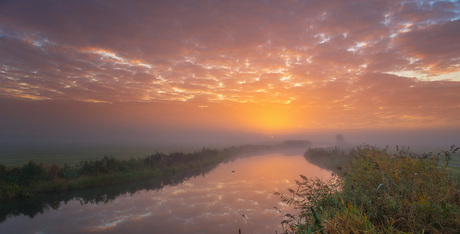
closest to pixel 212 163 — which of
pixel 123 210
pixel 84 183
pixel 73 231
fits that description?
pixel 84 183

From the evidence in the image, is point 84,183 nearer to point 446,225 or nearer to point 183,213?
point 183,213

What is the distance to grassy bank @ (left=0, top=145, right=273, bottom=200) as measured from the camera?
776 inches

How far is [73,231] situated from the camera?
13094mm

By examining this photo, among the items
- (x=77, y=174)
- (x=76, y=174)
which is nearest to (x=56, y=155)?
(x=77, y=174)

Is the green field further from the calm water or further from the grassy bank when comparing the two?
the calm water

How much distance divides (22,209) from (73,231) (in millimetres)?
7283

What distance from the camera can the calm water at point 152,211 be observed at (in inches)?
533

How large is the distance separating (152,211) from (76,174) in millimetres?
12947

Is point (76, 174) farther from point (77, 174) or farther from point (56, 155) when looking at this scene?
point (56, 155)

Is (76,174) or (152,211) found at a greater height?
(76,174)

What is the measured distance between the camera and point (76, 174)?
23797mm

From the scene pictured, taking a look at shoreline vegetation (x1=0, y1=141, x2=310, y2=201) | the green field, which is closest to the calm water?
shoreline vegetation (x1=0, y1=141, x2=310, y2=201)

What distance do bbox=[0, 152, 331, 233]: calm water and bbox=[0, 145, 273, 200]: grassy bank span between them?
1.77m

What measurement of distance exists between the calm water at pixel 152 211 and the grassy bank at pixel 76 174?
1769 millimetres
